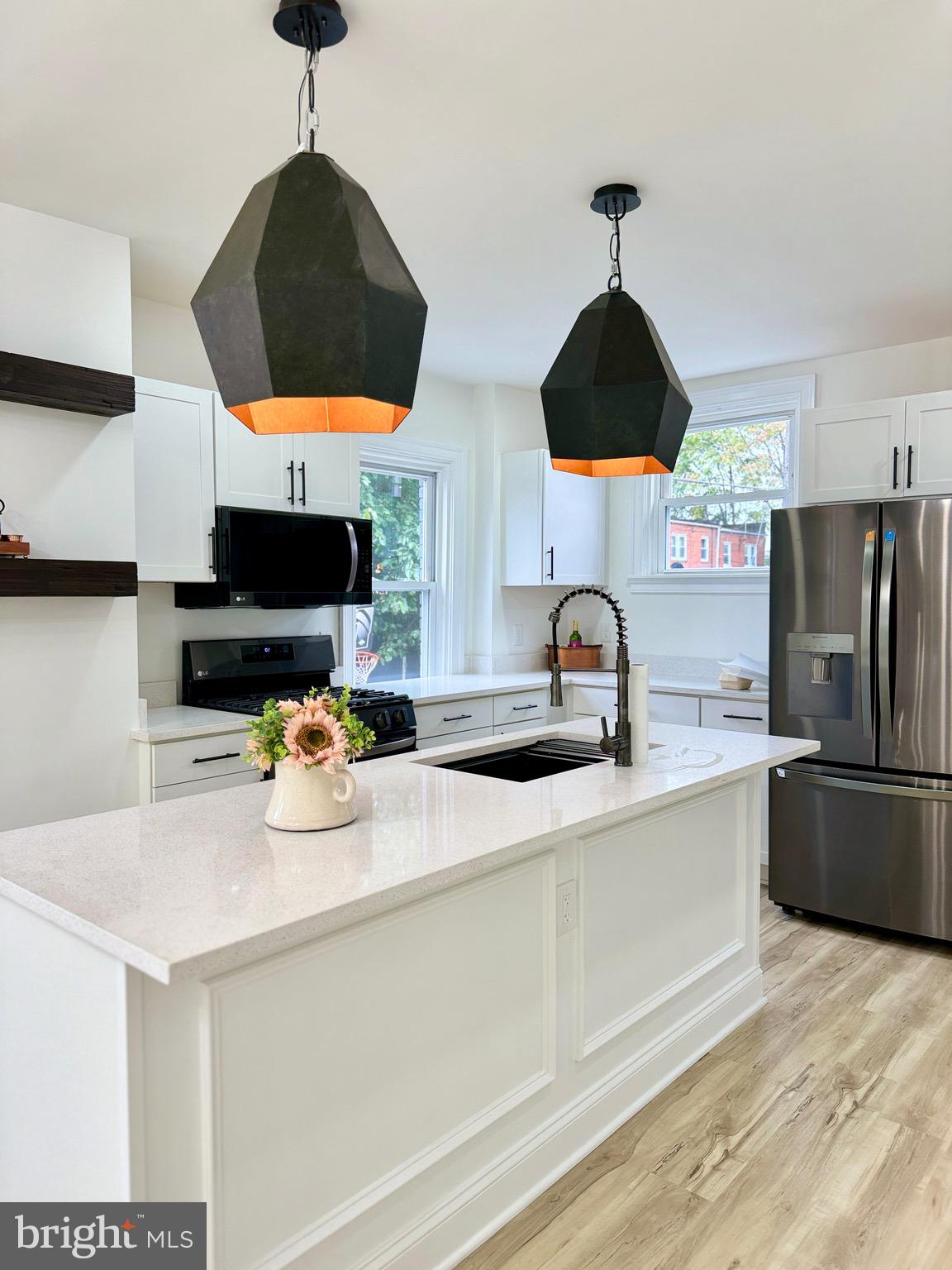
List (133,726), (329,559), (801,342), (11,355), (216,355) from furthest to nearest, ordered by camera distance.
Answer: (801,342) → (329,559) → (133,726) → (11,355) → (216,355)

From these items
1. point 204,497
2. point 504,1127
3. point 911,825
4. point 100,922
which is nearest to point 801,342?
point 911,825

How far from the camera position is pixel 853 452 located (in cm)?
393

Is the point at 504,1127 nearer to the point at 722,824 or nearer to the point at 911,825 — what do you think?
the point at 722,824

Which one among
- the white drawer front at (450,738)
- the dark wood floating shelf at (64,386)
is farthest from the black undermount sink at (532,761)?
the dark wood floating shelf at (64,386)

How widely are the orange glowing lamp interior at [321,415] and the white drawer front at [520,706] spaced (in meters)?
2.95

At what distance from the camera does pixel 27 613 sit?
2912 mm

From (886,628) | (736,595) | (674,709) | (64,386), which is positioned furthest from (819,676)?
(64,386)

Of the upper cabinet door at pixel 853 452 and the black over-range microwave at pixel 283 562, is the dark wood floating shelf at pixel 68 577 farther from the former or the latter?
the upper cabinet door at pixel 853 452

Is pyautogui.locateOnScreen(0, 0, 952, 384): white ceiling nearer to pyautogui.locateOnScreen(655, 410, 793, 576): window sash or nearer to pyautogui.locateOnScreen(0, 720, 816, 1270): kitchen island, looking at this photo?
pyautogui.locateOnScreen(655, 410, 793, 576): window sash

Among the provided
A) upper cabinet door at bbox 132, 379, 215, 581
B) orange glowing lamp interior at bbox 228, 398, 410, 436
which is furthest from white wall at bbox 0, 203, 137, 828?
orange glowing lamp interior at bbox 228, 398, 410, 436

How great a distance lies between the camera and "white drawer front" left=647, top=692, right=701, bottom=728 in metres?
4.46

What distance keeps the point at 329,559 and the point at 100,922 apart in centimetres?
270

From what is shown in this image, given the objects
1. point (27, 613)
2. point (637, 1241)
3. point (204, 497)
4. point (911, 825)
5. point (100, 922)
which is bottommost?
point (637, 1241)

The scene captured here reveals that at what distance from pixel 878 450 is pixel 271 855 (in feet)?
A: 10.7
